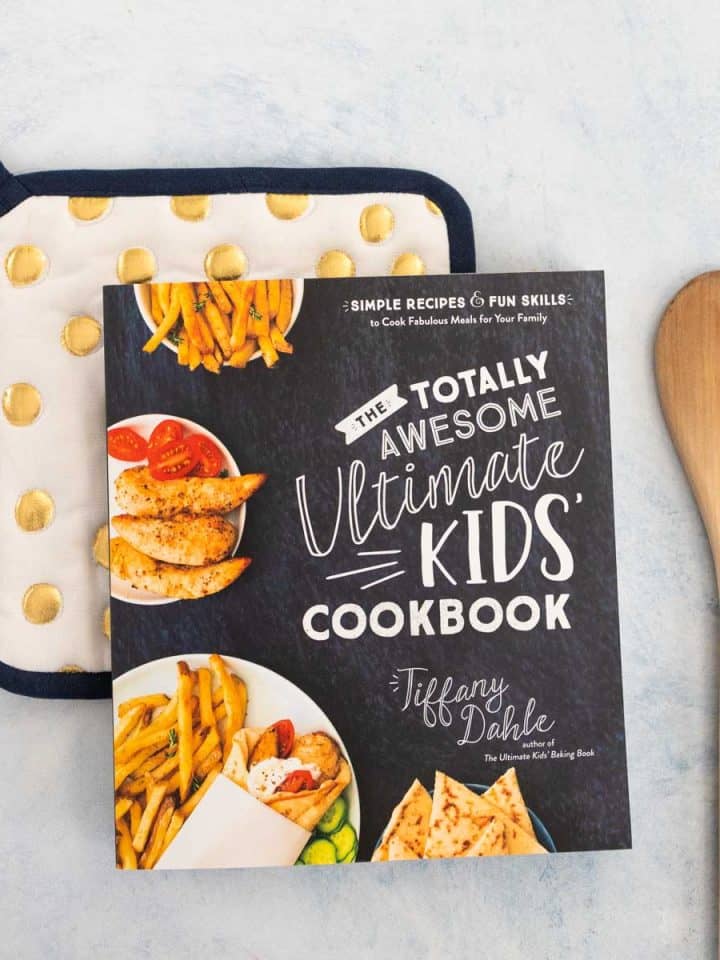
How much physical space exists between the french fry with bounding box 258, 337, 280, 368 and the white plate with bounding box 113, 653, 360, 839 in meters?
0.21

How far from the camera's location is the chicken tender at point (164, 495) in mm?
623

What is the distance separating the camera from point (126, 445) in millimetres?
623

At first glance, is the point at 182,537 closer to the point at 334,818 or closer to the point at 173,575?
the point at 173,575

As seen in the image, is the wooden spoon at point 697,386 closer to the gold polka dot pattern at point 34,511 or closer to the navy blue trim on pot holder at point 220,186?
the navy blue trim on pot holder at point 220,186

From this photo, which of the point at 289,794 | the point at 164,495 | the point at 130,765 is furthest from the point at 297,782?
the point at 164,495

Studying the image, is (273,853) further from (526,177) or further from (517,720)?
(526,177)

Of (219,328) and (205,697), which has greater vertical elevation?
(219,328)

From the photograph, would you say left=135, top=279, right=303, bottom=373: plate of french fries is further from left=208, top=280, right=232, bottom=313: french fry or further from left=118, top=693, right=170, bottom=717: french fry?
left=118, top=693, right=170, bottom=717: french fry

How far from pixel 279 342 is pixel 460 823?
1.21 ft

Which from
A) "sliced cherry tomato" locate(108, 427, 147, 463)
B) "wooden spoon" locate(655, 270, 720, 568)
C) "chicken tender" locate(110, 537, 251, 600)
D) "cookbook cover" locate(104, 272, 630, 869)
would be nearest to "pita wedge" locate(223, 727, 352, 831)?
"cookbook cover" locate(104, 272, 630, 869)

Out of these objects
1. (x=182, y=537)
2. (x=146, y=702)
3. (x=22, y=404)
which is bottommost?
(x=146, y=702)

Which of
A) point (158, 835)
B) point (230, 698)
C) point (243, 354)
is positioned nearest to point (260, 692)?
point (230, 698)

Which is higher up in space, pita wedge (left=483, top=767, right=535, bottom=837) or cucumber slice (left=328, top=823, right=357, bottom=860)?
pita wedge (left=483, top=767, right=535, bottom=837)

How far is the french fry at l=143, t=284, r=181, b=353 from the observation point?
2.06 feet
